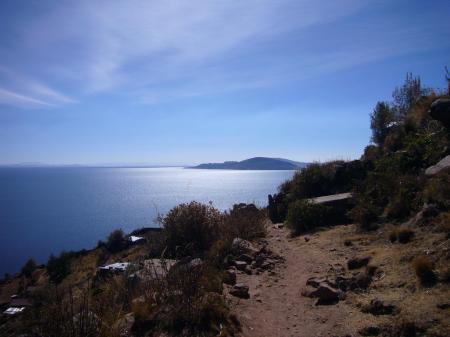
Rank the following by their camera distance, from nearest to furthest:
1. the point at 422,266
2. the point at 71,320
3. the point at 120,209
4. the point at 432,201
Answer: the point at 71,320 → the point at 422,266 → the point at 432,201 → the point at 120,209

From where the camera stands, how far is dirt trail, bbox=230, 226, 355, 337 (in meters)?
5.14

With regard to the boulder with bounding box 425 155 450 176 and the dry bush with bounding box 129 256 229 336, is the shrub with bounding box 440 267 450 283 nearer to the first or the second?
the dry bush with bounding box 129 256 229 336

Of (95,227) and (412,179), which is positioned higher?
(412,179)

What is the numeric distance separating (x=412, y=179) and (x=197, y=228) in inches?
251

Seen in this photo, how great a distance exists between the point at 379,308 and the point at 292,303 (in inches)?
63.6

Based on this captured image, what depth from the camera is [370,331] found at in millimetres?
4559

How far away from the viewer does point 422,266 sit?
→ 18.0 feet

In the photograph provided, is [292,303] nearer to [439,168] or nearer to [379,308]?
[379,308]

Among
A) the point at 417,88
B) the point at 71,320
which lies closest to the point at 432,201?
the point at 71,320

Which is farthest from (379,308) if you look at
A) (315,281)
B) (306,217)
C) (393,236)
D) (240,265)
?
(306,217)

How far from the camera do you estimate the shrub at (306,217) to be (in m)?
12.3

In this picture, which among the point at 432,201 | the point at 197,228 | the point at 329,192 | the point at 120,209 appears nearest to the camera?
the point at 432,201

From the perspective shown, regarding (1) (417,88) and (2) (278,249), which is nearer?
(2) (278,249)

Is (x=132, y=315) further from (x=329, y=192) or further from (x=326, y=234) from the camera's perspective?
(x=329, y=192)
